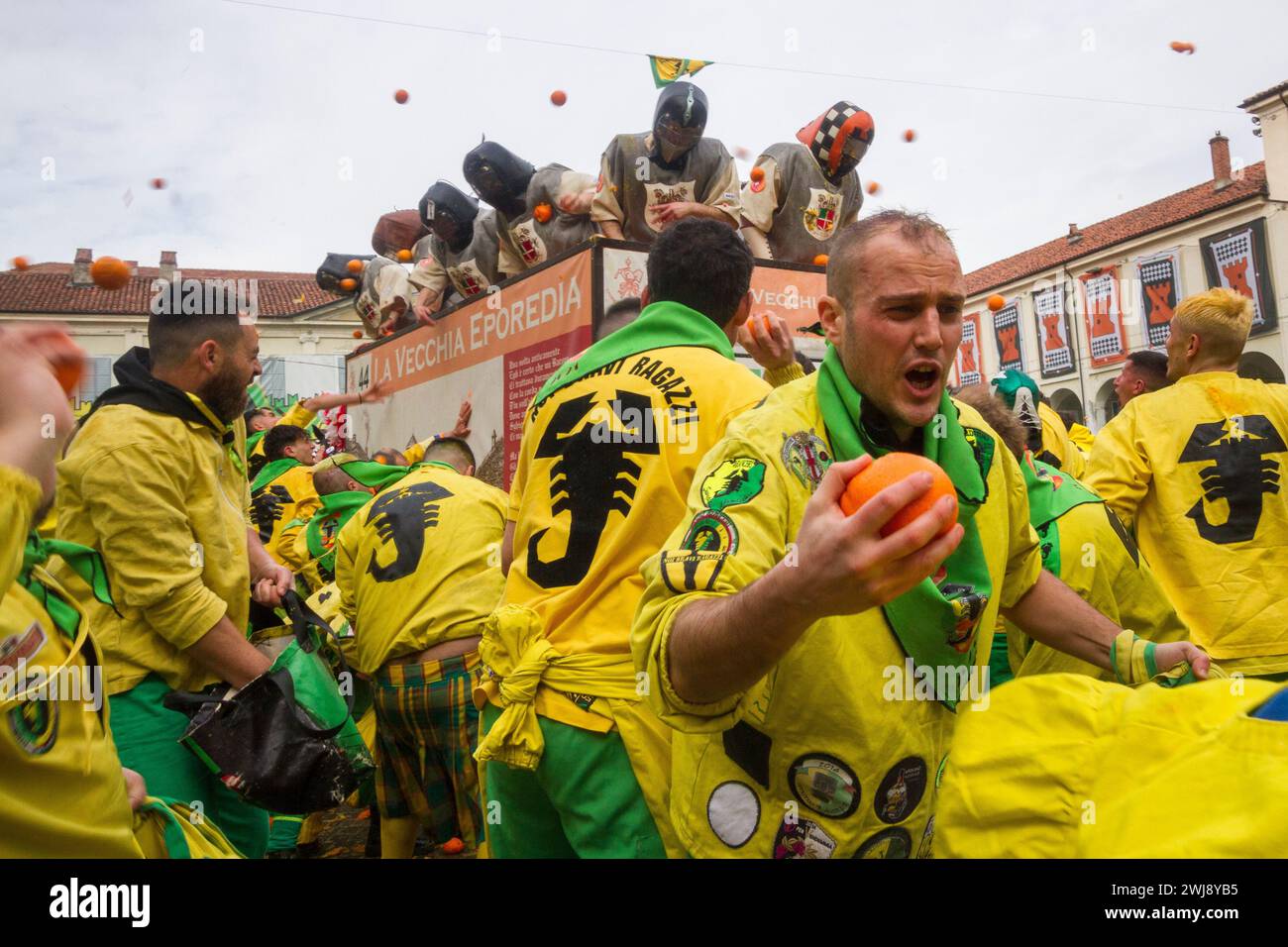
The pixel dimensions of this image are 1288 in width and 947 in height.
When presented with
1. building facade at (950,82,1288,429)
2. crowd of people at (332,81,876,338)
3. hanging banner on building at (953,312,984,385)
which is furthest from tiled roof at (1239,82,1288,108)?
crowd of people at (332,81,876,338)

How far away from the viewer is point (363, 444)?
859 cm

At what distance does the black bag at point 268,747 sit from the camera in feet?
8.37

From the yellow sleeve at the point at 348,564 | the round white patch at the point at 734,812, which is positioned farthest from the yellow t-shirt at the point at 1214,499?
the yellow sleeve at the point at 348,564

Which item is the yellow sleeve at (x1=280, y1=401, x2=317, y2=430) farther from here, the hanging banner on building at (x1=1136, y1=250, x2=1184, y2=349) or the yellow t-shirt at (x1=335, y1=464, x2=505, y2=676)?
the hanging banner on building at (x1=1136, y1=250, x2=1184, y2=349)

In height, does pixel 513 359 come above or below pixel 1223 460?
above

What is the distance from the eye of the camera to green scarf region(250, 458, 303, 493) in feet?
23.8

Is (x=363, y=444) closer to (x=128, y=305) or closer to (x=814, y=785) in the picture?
(x=814, y=785)

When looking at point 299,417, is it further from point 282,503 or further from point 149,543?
point 149,543

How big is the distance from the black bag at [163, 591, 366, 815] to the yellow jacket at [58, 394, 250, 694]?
174mm

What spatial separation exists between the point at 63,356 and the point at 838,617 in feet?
4.20

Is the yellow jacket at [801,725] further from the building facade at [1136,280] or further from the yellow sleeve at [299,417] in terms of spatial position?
the building facade at [1136,280]

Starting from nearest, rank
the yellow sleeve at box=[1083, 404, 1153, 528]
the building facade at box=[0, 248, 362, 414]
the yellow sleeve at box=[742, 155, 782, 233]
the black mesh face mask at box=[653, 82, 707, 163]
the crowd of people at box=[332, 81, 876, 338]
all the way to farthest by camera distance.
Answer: the yellow sleeve at box=[1083, 404, 1153, 528]
the black mesh face mask at box=[653, 82, 707, 163]
the crowd of people at box=[332, 81, 876, 338]
the yellow sleeve at box=[742, 155, 782, 233]
the building facade at box=[0, 248, 362, 414]

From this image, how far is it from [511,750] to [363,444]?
6.90 meters
